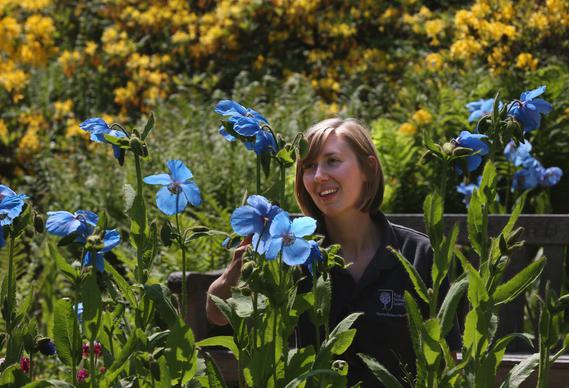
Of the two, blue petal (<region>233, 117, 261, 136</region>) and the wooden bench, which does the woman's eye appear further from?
blue petal (<region>233, 117, 261, 136</region>)

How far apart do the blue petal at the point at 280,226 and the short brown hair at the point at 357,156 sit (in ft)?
3.85

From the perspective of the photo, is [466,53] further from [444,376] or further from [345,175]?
[444,376]

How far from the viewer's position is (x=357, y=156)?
2918 millimetres

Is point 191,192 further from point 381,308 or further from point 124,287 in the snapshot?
point 381,308

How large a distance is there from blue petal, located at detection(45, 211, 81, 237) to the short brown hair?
1.11m

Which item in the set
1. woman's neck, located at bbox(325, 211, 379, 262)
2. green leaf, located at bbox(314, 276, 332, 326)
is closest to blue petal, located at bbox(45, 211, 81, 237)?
green leaf, located at bbox(314, 276, 332, 326)

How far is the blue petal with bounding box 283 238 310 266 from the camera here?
1.66m

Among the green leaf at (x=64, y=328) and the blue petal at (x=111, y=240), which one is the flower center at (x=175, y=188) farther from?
the green leaf at (x=64, y=328)

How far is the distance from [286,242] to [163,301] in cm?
29

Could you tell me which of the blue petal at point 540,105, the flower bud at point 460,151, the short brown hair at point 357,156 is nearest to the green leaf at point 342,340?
the flower bud at point 460,151

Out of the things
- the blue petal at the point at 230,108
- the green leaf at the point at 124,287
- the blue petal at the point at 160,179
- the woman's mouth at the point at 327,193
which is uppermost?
the blue petal at the point at 230,108

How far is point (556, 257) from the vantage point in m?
3.51

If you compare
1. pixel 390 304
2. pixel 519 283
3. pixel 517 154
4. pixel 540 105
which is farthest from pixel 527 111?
pixel 517 154

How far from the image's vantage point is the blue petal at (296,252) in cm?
166
